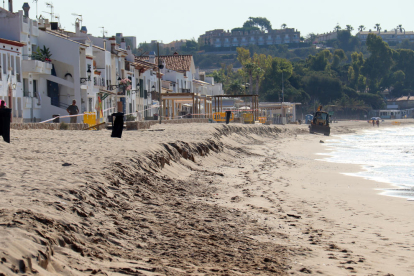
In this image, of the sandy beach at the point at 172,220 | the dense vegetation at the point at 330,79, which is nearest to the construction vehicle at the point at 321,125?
the dense vegetation at the point at 330,79

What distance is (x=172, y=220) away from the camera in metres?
8.12

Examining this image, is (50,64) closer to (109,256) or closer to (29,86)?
(29,86)

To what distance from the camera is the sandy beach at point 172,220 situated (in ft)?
18.7

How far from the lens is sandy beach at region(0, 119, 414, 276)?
5698mm

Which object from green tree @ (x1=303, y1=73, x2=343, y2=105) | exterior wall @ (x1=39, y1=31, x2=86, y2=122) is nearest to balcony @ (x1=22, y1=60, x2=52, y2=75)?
exterior wall @ (x1=39, y1=31, x2=86, y2=122)

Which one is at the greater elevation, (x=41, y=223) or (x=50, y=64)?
(x=50, y=64)

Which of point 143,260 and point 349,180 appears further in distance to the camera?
point 349,180

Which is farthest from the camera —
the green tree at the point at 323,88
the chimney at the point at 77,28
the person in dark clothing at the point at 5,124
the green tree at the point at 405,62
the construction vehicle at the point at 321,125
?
the green tree at the point at 405,62

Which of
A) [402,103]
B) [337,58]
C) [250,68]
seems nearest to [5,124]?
[250,68]

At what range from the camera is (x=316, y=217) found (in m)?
9.45

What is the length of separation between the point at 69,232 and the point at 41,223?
358mm

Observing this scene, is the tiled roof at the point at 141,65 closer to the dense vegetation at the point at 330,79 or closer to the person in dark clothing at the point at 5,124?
the dense vegetation at the point at 330,79

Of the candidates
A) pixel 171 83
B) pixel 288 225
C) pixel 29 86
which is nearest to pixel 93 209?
pixel 288 225

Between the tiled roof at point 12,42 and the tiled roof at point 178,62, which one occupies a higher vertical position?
the tiled roof at point 178,62
